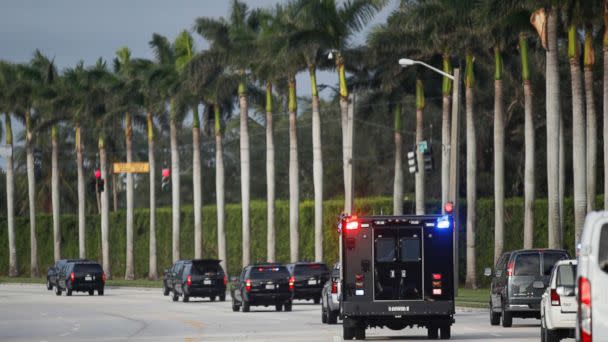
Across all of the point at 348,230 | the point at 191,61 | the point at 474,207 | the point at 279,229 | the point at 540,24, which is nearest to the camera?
the point at 348,230

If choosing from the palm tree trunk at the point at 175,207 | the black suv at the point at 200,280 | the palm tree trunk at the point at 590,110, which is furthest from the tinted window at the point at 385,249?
the palm tree trunk at the point at 175,207

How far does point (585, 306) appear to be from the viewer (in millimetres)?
16656

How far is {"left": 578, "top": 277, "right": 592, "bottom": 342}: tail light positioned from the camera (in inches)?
654

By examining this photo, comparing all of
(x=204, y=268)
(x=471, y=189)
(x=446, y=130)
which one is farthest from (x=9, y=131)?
(x=204, y=268)

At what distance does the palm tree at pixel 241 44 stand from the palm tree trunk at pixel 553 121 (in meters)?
27.1

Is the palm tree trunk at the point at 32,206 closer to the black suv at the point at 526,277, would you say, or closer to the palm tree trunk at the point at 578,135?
the palm tree trunk at the point at 578,135

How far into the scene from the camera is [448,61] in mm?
68312

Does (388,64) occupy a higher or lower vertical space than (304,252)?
higher

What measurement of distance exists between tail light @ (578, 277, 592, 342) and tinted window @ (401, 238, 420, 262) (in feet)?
49.8

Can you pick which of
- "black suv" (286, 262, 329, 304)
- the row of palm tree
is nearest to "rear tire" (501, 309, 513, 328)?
the row of palm tree

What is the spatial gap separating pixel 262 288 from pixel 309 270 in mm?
6322

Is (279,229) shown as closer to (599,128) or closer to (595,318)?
(599,128)

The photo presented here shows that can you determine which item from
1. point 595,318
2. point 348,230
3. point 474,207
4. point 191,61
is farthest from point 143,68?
point 595,318

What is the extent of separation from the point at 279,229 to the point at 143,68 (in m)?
13.7
